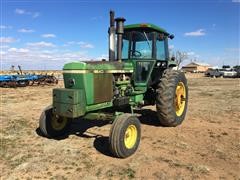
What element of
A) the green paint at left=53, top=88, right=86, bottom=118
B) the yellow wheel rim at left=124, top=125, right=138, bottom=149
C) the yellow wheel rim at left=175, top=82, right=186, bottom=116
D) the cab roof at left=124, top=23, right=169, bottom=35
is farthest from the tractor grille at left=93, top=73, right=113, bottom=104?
the yellow wheel rim at left=175, top=82, right=186, bottom=116

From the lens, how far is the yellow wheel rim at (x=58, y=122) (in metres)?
6.98

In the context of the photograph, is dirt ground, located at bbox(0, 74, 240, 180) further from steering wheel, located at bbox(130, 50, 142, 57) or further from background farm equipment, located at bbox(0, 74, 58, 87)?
background farm equipment, located at bbox(0, 74, 58, 87)

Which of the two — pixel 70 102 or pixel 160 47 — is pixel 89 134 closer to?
pixel 70 102

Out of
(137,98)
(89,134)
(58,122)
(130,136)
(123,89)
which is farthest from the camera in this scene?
(137,98)

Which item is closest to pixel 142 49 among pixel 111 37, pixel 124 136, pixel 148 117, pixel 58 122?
pixel 111 37

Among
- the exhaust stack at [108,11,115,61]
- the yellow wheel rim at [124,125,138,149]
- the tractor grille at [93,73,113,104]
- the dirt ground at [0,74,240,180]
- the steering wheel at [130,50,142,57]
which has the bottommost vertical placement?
the dirt ground at [0,74,240,180]

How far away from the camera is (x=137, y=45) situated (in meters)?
7.92

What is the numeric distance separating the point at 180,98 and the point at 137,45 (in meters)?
1.97

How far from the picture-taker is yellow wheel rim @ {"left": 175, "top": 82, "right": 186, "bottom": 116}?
27.3ft

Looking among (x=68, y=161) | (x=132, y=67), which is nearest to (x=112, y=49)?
(x=132, y=67)

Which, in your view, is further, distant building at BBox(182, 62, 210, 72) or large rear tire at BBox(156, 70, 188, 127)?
distant building at BBox(182, 62, 210, 72)

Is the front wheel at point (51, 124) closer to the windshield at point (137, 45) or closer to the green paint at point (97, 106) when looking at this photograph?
the green paint at point (97, 106)

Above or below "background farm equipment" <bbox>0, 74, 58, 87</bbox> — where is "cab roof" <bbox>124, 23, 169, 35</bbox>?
above

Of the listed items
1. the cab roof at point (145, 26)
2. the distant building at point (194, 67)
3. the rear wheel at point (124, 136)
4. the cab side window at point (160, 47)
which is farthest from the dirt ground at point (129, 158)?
the distant building at point (194, 67)
